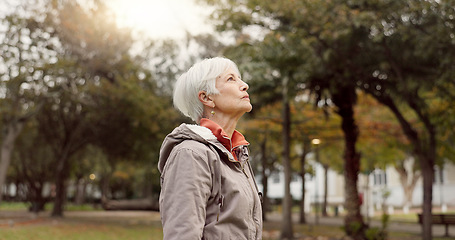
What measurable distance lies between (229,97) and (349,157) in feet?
45.4

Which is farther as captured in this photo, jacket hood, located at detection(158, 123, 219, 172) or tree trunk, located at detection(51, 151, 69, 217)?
tree trunk, located at detection(51, 151, 69, 217)

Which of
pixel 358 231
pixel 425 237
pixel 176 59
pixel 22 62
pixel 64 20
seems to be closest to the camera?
pixel 425 237

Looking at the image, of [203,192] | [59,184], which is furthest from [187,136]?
[59,184]

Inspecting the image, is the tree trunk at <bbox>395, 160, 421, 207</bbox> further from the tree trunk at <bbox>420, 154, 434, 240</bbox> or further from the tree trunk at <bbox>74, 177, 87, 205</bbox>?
the tree trunk at <bbox>420, 154, 434, 240</bbox>

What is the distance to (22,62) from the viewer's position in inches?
685

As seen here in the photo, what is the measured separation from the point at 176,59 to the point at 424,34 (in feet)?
42.8

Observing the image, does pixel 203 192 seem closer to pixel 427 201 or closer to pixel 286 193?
pixel 427 201

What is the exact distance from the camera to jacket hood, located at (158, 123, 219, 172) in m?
1.85

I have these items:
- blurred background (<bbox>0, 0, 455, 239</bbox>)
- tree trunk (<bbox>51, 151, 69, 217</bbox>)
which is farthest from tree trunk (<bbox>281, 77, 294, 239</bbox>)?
tree trunk (<bbox>51, 151, 69, 217</bbox>)

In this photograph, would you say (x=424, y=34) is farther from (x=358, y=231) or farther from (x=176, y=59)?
(x=176, y=59)

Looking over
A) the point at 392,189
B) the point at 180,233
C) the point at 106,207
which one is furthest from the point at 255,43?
the point at 392,189

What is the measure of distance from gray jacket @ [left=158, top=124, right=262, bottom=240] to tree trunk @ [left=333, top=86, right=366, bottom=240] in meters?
13.0

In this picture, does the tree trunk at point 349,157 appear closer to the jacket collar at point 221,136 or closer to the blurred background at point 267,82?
the blurred background at point 267,82

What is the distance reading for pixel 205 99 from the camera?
6.71 feet
